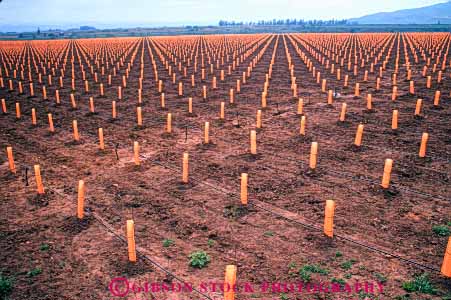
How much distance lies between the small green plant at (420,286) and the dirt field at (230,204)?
6cm

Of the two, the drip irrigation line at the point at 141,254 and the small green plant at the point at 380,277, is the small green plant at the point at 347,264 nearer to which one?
the small green plant at the point at 380,277

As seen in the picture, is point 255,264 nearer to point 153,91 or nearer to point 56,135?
point 56,135

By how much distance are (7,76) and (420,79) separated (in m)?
29.8

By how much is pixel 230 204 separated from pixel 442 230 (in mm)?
4411

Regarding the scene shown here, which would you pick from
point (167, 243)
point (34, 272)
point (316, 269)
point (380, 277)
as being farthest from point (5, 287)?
point (380, 277)

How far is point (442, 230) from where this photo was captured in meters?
7.33

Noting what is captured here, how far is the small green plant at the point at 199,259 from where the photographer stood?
21.8ft

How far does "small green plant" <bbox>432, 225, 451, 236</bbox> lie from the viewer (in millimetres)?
7252

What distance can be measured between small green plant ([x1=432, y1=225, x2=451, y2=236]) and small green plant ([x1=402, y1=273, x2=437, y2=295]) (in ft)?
5.26

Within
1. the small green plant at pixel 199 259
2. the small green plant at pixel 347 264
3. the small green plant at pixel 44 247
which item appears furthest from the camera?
the small green plant at pixel 44 247

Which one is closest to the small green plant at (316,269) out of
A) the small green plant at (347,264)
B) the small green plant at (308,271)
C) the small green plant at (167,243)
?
the small green plant at (308,271)

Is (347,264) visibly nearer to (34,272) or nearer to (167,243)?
(167,243)

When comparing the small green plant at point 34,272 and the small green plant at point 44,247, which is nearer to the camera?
the small green plant at point 34,272

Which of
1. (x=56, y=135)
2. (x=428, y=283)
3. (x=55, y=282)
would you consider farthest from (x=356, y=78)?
(x=55, y=282)
